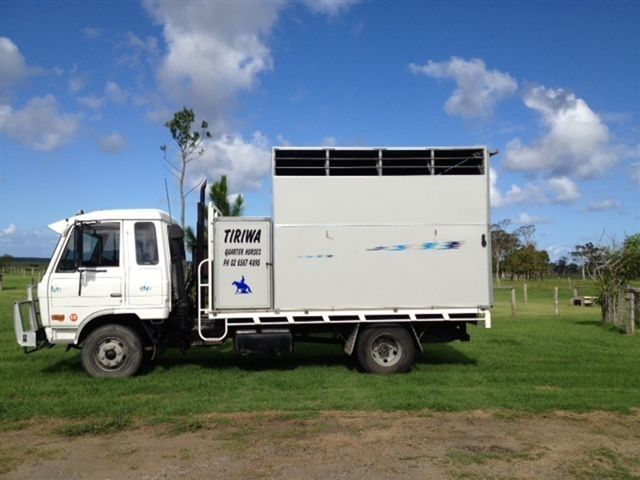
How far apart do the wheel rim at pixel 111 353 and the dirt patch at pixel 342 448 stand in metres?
2.34

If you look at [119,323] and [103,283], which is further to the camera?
[119,323]

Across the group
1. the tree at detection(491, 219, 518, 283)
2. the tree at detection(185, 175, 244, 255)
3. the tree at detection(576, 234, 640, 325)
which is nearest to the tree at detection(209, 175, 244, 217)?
the tree at detection(185, 175, 244, 255)

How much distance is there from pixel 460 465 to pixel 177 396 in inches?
167

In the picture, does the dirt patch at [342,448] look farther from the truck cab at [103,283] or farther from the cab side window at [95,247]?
the cab side window at [95,247]

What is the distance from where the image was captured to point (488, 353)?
12.2 m

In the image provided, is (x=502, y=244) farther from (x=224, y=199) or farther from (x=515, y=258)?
(x=224, y=199)

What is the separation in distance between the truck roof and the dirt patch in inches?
137

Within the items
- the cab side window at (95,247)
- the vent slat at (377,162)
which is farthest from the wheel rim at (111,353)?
the vent slat at (377,162)

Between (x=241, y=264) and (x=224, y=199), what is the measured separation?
10431mm

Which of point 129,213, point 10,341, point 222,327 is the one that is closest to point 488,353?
point 222,327

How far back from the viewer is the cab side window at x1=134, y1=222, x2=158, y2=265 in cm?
961

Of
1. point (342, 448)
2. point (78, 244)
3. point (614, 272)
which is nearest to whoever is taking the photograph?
point (342, 448)

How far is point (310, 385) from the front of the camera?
908cm

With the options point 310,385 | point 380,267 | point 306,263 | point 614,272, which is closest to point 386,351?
point 380,267
